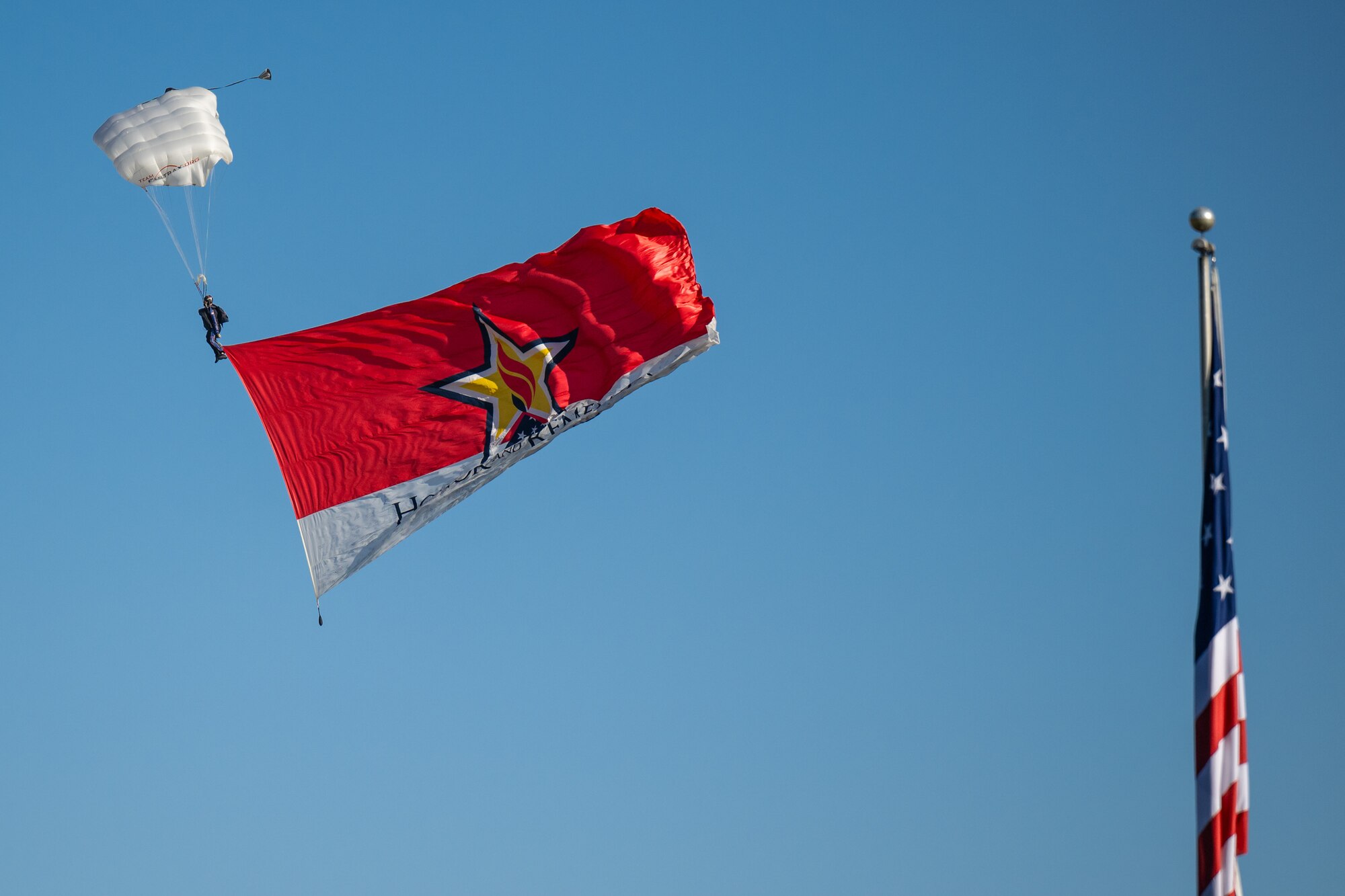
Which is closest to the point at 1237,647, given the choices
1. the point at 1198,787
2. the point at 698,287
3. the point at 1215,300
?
the point at 1198,787

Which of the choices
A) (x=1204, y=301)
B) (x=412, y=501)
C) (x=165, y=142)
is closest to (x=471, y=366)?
(x=412, y=501)

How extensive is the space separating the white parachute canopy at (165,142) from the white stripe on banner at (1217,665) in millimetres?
21550

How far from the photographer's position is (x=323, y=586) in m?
25.6

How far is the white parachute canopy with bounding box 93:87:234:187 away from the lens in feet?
Result: 103

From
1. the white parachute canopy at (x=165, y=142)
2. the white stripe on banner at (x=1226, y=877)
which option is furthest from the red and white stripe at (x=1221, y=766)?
the white parachute canopy at (x=165, y=142)

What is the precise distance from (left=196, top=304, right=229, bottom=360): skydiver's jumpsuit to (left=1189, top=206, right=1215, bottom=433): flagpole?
664 inches

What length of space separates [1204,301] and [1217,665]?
312 cm

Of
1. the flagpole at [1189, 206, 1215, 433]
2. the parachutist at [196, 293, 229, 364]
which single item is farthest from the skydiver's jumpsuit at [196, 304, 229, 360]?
the flagpole at [1189, 206, 1215, 433]

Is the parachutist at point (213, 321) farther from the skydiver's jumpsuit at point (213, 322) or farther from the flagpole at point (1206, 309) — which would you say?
the flagpole at point (1206, 309)

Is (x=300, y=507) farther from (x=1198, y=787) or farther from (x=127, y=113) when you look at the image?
(x=1198, y=787)

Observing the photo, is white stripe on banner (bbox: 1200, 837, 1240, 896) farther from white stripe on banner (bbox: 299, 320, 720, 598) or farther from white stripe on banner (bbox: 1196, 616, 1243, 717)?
white stripe on banner (bbox: 299, 320, 720, 598)

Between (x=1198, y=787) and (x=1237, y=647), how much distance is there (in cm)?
123

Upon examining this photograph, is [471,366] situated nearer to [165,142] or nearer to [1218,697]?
[165,142]

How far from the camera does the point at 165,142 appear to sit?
3130 centimetres
